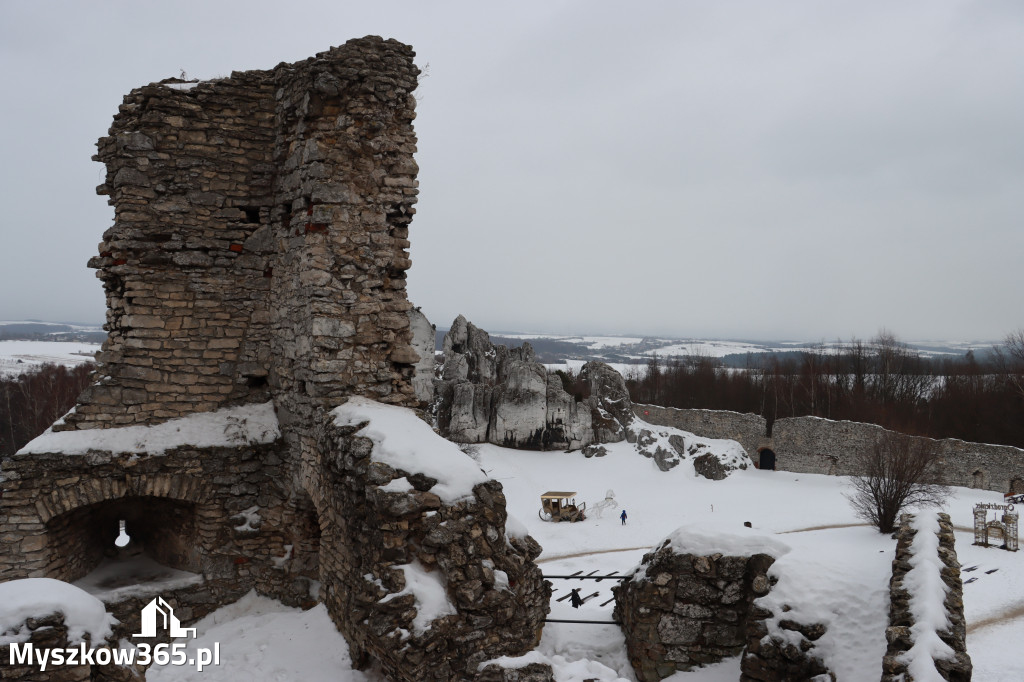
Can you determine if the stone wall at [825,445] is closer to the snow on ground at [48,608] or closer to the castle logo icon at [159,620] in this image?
the castle logo icon at [159,620]

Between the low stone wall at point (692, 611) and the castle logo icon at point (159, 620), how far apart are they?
499 cm

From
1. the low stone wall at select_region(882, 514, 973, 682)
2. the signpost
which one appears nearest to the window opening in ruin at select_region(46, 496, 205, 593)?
the low stone wall at select_region(882, 514, 973, 682)

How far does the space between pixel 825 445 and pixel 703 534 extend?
22.4 m

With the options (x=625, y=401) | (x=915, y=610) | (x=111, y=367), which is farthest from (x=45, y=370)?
(x=915, y=610)

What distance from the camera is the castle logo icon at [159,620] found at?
22.1 ft

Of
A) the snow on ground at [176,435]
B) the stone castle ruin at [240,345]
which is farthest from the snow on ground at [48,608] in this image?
the snow on ground at [176,435]

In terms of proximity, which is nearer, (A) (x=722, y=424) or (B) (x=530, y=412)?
(B) (x=530, y=412)

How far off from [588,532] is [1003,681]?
11.8 metres

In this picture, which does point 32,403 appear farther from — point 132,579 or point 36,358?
point 36,358

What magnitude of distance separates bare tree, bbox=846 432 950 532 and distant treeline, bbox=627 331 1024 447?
265 inches

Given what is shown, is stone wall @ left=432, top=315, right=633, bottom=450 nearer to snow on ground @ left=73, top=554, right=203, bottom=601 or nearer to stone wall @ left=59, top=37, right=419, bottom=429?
snow on ground @ left=73, top=554, right=203, bottom=601

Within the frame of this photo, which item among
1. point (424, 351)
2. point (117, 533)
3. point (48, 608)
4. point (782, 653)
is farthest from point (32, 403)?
point (782, 653)

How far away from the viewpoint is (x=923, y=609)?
217 inches

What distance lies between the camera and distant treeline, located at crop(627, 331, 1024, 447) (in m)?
29.4
